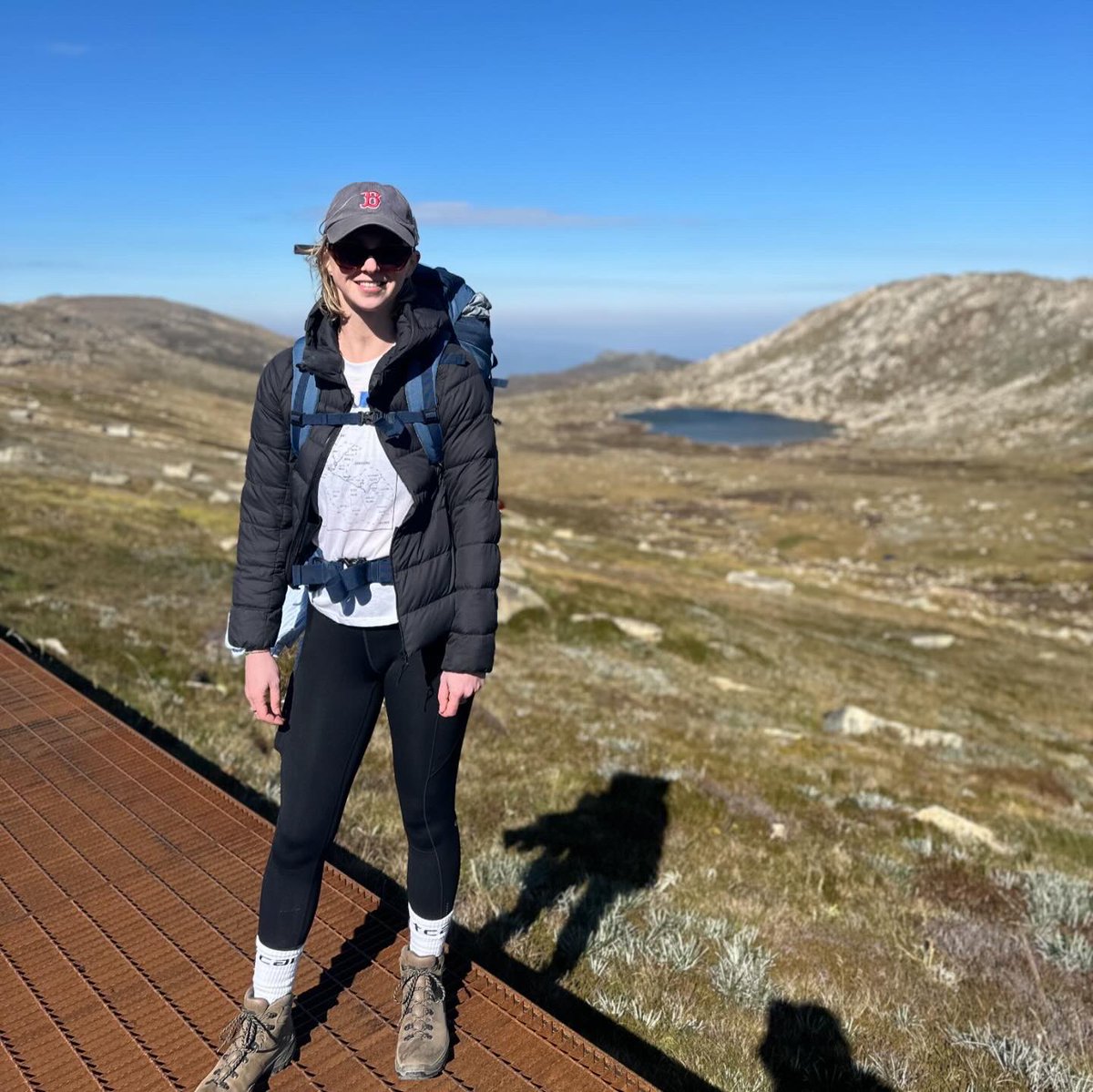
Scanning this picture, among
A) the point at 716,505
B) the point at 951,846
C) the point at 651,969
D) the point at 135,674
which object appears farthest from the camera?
the point at 716,505

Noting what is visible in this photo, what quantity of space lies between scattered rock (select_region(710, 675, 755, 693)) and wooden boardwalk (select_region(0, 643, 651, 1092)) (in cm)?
1551

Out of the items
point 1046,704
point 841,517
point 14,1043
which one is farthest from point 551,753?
point 841,517

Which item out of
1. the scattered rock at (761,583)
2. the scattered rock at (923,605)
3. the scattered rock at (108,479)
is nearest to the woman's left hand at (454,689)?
the scattered rock at (108,479)

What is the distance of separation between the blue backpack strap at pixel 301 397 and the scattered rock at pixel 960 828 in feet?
31.9

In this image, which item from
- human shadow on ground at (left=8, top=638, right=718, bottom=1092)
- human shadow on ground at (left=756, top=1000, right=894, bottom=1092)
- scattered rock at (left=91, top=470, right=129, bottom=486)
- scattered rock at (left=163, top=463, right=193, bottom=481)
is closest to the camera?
human shadow on ground at (left=8, top=638, right=718, bottom=1092)

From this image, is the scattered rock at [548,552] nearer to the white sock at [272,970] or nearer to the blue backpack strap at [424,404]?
the white sock at [272,970]

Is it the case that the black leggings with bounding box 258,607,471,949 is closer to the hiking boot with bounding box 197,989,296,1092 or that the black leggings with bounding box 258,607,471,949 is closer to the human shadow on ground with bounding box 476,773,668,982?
the hiking boot with bounding box 197,989,296,1092

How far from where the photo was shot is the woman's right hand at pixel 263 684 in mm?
4012

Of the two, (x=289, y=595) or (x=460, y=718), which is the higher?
(x=289, y=595)

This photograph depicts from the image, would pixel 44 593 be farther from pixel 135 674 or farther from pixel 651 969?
pixel 651 969

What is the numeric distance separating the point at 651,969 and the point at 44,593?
1330 centimetres

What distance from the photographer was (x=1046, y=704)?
2773 cm

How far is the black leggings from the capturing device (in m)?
3.96

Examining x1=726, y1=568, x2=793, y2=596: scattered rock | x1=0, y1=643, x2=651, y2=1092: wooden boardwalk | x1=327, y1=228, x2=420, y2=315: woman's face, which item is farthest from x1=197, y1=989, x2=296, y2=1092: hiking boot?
x1=726, y1=568, x2=793, y2=596: scattered rock
